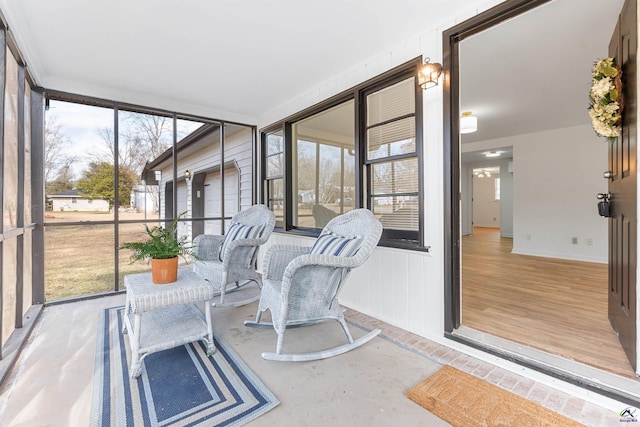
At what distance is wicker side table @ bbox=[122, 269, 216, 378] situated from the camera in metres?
1.88

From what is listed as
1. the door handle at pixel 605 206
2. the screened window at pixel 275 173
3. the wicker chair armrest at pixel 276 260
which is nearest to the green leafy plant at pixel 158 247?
the wicker chair armrest at pixel 276 260

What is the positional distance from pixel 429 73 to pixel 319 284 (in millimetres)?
1801

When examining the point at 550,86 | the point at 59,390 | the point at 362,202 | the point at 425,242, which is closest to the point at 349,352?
the point at 425,242

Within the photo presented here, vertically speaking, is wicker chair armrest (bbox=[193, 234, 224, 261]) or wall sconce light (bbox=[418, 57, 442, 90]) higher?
wall sconce light (bbox=[418, 57, 442, 90])

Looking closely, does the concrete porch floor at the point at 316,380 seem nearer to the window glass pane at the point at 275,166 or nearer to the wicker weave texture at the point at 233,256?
the wicker weave texture at the point at 233,256

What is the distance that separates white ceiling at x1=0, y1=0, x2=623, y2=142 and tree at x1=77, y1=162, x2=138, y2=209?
89cm

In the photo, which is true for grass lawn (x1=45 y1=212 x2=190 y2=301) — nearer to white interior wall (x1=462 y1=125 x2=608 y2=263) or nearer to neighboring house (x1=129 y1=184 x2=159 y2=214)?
neighboring house (x1=129 y1=184 x2=159 y2=214)

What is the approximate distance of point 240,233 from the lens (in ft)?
11.3

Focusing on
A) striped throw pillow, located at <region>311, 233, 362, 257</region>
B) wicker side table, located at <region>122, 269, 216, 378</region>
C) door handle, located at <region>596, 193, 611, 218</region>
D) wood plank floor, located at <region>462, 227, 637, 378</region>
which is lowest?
wood plank floor, located at <region>462, 227, 637, 378</region>

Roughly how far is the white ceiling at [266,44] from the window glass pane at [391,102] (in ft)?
1.22

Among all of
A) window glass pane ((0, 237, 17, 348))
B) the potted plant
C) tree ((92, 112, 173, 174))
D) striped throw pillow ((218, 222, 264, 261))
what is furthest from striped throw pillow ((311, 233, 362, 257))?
tree ((92, 112, 173, 174))

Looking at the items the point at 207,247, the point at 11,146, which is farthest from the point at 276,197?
the point at 11,146

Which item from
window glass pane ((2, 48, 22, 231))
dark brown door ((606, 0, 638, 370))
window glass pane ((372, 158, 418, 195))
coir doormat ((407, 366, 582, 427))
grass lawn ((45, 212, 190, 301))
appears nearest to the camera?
coir doormat ((407, 366, 582, 427))

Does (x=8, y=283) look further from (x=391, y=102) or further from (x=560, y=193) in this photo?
(x=560, y=193)
